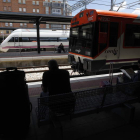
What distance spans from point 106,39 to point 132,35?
4.89 ft

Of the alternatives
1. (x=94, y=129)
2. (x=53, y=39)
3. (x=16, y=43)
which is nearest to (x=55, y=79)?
(x=94, y=129)

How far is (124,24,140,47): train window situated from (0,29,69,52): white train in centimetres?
1524

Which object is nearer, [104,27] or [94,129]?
[94,129]

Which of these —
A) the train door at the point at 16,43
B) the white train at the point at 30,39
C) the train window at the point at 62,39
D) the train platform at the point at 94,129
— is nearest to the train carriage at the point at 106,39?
the train platform at the point at 94,129

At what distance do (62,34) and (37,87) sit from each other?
1861 cm

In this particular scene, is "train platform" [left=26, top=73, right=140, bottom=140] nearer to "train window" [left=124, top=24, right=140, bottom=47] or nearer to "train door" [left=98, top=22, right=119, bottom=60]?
"train door" [left=98, top=22, right=119, bottom=60]

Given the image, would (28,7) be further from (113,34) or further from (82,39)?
(113,34)

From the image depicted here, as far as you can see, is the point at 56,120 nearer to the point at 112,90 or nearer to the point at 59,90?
the point at 59,90

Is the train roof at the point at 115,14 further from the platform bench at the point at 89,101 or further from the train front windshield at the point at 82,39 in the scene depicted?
the platform bench at the point at 89,101

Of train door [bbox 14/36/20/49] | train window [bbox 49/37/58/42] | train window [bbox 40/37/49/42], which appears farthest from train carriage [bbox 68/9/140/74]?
train window [bbox 49/37/58/42]

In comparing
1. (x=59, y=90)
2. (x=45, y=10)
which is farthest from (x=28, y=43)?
(x=45, y=10)

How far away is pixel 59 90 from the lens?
2.93m

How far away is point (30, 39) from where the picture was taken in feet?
70.1

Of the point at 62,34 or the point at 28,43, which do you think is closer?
the point at 28,43
